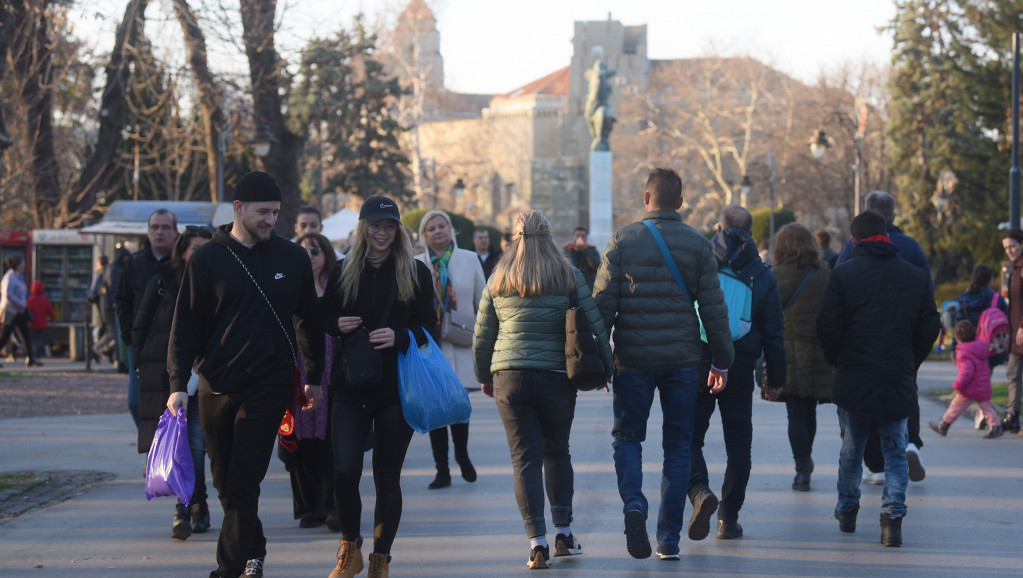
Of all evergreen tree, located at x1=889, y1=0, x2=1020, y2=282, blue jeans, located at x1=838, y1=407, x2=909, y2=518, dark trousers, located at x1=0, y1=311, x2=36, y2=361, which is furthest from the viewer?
evergreen tree, located at x1=889, y1=0, x2=1020, y2=282

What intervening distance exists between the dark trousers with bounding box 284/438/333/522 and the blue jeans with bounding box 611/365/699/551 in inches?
78.4

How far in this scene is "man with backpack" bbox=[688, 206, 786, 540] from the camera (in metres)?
7.18

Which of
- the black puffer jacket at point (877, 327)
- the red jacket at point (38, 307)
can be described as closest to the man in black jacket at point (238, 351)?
the black puffer jacket at point (877, 327)

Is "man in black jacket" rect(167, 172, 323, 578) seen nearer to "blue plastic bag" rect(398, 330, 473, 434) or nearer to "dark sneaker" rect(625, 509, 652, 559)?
"blue plastic bag" rect(398, 330, 473, 434)

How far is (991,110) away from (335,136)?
28.2 meters

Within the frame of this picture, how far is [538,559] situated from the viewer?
6387mm

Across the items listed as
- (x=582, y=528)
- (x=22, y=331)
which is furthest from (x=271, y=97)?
(x=582, y=528)

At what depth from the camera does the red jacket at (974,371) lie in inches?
451

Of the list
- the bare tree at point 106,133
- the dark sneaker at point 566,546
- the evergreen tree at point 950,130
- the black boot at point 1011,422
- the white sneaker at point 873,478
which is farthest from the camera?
A: the evergreen tree at point 950,130

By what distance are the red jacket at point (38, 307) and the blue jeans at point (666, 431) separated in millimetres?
19076

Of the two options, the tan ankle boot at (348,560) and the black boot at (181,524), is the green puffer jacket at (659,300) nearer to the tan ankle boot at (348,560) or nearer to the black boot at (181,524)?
the tan ankle boot at (348,560)

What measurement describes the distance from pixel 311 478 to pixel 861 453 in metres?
3.35

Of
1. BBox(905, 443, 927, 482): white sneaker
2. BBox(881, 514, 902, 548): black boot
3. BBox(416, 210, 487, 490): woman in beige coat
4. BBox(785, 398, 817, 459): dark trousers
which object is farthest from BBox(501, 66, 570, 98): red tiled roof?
BBox(881, 514, 902, 548): black boot

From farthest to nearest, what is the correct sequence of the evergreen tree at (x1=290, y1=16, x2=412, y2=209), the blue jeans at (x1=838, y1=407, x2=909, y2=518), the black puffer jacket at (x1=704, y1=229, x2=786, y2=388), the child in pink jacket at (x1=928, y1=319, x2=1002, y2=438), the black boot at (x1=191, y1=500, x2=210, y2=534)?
the evergreen tree at (x1=290, y1=16, x2=412, y2=209), the child in pink jacket at (x1=928, y1=319, x2=1002, y2=438), the black boot at (x1=191, y1=500, x2=210, y2=534), the black puffer jacket at (x1=704, y1=229, x2=786, y2=388), the blue jeans at (x1=838, y1=407, x2=909, y2=518)
